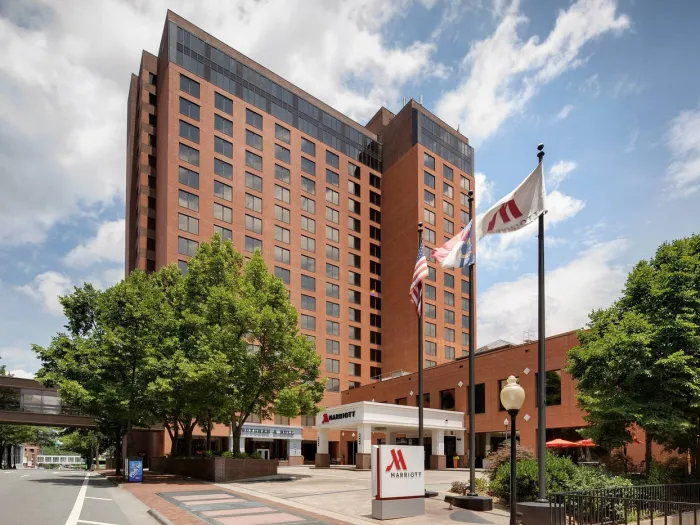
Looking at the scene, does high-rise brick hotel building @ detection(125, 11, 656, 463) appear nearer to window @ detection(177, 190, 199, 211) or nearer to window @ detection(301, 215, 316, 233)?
window @ detection(177, 190, 199, 211)

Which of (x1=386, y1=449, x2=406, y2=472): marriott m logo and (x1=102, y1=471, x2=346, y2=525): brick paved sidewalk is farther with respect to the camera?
(x1=386, y1=449, x2=406, y2=472): marriott m logo

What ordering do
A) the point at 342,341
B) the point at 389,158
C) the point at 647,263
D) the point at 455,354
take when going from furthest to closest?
the point at 389,158, the point at 455,354, the point at 342,341, the point at 647,263

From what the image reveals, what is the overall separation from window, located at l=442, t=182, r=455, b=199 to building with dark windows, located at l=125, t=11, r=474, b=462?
184 mm

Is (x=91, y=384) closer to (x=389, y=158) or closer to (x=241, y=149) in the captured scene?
(x=241, y=149)

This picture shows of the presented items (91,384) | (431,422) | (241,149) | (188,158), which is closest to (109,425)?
(91,384)

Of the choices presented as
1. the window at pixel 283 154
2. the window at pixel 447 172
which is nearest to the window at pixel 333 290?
the window at pixel 283 154

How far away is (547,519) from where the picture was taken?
13391mm

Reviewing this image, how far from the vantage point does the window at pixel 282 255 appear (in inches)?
2712

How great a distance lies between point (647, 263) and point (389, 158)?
2564 inches

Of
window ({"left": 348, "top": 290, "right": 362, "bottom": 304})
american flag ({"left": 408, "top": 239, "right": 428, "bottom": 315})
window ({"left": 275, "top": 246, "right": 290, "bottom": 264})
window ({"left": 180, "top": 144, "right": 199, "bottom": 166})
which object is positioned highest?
window ({"left": 180, "top": 144, "right": 199, "bottom": 166})

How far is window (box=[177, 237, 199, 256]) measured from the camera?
58.7 metres

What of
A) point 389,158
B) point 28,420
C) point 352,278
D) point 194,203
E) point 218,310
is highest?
point 389,158

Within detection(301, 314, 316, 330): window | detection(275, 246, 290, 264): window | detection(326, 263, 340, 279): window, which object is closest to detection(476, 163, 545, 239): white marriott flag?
detection(275, 246, 290, 264): window

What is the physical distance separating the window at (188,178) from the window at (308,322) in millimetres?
21264
